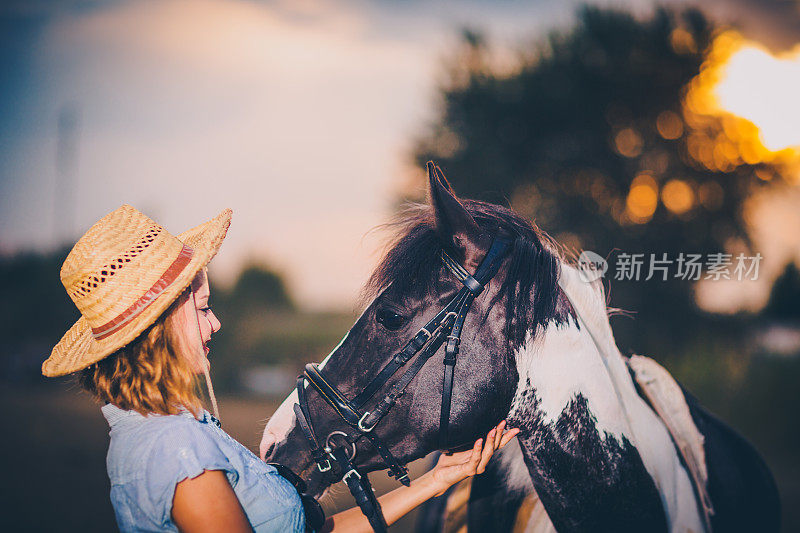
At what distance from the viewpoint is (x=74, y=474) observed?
8.84 m

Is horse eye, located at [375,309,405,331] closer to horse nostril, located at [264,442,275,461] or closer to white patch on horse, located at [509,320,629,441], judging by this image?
white patch on horse, located at [509,320,629,441]

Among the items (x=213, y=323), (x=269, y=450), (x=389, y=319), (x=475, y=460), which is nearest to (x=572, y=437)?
(x=475, y=460)

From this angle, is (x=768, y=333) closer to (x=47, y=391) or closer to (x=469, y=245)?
(x=469, y=245)

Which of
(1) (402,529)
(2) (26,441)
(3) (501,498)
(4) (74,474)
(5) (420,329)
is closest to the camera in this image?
(5) (420,329)

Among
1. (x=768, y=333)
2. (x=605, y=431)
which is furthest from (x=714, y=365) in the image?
(x=605, y=431)

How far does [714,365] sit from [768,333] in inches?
82.0

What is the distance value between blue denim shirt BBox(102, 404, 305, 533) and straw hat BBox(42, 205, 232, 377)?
9.2 inches

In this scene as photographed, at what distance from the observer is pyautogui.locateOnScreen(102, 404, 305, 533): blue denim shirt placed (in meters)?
1.31

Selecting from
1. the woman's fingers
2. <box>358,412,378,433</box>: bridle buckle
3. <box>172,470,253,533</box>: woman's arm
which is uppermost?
the woman's fingers

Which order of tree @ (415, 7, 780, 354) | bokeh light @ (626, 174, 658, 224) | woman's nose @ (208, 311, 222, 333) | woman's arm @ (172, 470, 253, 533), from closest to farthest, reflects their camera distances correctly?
woman's arm @ (172, 470, 253, 533), woman's nose @ (208, 311, 222, 333), tree @ (415, 7, 780, 354), bokeh light @ (626, 174, 658, 224)

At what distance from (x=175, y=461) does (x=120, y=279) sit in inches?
21.2

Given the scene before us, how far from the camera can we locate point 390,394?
1.73 meters

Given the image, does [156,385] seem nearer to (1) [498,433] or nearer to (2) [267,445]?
(2) [267,445]

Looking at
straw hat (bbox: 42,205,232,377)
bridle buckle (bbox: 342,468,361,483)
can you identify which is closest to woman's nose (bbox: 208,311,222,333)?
straw hat (bbox: 42,205,232,377)
